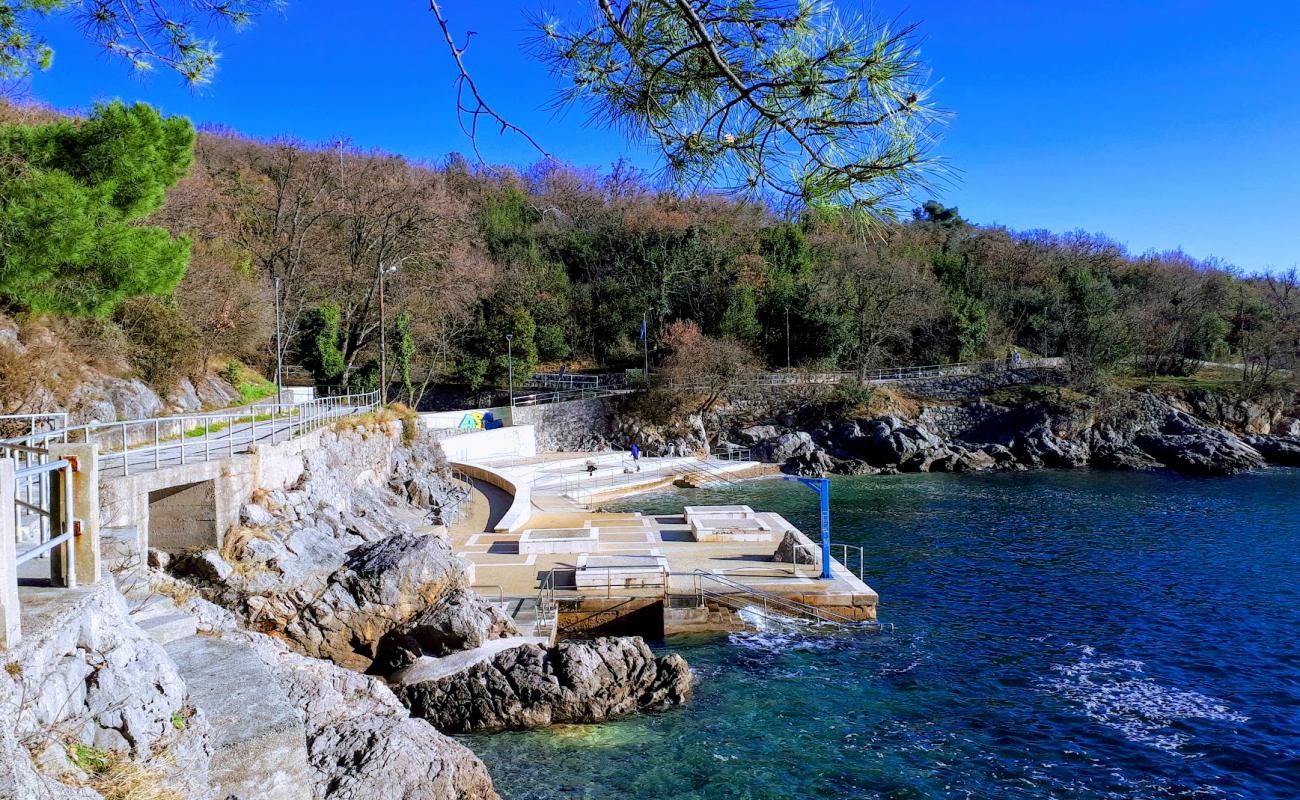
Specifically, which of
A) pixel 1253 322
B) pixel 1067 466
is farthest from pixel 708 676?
pixel 1253 322

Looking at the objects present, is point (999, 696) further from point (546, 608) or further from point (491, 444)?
point (491, 444)

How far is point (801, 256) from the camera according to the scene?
61406 mm

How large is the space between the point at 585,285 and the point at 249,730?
55.8 m

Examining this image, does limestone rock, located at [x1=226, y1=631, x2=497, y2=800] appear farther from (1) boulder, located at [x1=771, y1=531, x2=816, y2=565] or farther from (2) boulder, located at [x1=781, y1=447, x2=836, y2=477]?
(2) boulder, located at [x1=781, y1=447, x2=836, y2=477]

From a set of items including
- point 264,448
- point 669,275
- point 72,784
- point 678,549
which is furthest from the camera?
point 669,275

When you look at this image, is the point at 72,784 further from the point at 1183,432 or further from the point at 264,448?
the point at 1183,432

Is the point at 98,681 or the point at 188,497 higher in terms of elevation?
the point at 188,497

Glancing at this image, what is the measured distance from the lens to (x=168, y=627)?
275 inches

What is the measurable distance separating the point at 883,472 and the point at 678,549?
Result: 24015 mm

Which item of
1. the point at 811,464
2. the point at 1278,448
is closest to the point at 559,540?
the point at 811,464

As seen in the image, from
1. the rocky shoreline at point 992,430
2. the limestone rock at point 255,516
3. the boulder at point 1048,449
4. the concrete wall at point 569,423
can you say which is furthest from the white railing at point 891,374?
the limestone rock at point 255,516

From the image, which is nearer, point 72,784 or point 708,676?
point 72,784

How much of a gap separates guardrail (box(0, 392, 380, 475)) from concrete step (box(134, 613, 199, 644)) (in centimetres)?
205

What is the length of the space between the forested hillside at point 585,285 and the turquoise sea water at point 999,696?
17110 mm
